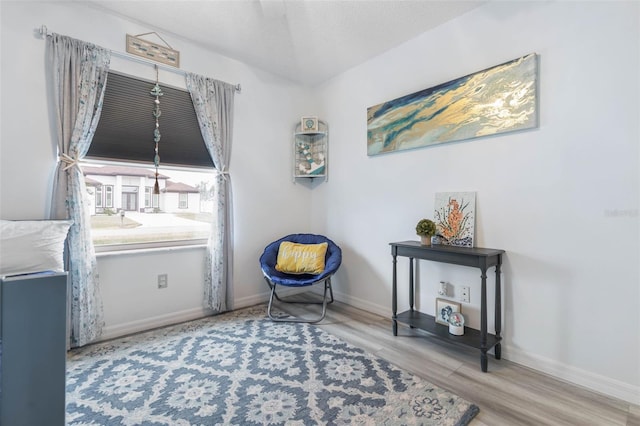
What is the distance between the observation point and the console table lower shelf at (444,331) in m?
2.04

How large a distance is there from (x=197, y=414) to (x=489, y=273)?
2084mm

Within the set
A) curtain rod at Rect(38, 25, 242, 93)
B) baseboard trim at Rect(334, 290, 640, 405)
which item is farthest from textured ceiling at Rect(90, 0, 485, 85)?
baseboard trim at Rect(334, 290, 640, 405)

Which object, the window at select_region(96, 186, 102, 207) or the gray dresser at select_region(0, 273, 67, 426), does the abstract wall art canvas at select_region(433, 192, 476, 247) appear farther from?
the window at select_region(96, 186, 102, 207)

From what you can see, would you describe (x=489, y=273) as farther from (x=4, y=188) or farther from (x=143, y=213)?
(x=4, y=188)

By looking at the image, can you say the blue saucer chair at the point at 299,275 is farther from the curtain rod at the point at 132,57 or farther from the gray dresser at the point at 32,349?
the curtain rod at the point at 132,57

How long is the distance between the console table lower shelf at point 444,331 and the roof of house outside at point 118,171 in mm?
2583

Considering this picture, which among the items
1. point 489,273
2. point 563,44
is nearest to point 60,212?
point 489,273

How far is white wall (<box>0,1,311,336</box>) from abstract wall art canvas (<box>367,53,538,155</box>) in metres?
1.20

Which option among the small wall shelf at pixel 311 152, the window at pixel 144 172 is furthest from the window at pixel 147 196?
the small wall shelf at pixel 311 152

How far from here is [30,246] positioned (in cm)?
185

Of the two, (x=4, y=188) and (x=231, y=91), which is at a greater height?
(x=231, y=91)

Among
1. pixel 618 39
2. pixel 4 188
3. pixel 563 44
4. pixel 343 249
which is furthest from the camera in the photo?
pixel 343 249

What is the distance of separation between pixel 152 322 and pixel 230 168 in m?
Answer: 1.62

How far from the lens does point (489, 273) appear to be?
2189 mm
